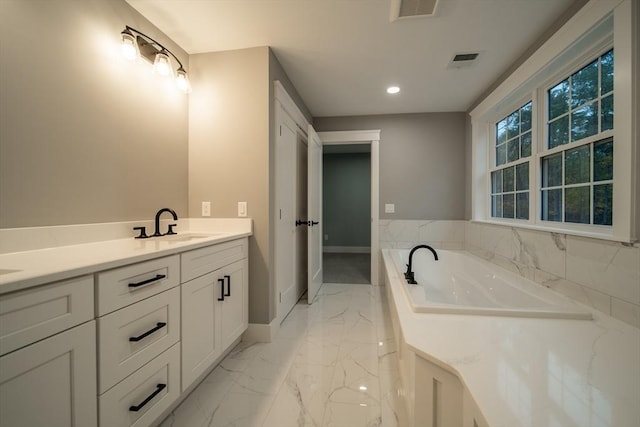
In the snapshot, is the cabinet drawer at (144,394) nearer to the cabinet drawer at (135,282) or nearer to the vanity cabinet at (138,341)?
the vanity cabinet at (138,341)

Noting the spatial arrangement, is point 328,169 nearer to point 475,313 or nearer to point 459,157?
point 459,157

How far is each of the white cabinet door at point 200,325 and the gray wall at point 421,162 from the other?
99.0 inches

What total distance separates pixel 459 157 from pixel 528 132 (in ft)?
3.65

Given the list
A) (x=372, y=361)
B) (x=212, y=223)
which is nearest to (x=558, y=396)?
(x=372, y=361)

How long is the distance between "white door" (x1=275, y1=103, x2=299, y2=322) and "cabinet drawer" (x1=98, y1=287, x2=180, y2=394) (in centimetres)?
103

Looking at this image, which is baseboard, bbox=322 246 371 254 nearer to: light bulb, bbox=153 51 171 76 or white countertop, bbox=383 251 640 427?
white countertop, bbox=383 251 640 427

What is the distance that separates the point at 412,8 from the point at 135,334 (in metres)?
2.28

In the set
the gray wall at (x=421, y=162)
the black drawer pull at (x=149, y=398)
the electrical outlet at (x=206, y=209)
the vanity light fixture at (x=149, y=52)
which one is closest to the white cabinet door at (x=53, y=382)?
the black drawer pull at (x=149, y=398)

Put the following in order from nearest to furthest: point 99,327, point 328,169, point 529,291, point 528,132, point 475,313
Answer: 1. point 99,327
2. point 475,313
3. point 529,291
4. point 528,132
5. point 328,169

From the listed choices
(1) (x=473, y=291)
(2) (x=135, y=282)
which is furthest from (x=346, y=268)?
(2) (x=135, y=282)

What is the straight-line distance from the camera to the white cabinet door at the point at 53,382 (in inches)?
25.0

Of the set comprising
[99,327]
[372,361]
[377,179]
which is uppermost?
[377,179]

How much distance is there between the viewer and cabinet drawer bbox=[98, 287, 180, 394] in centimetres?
87

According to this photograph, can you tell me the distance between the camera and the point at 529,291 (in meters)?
1.63
